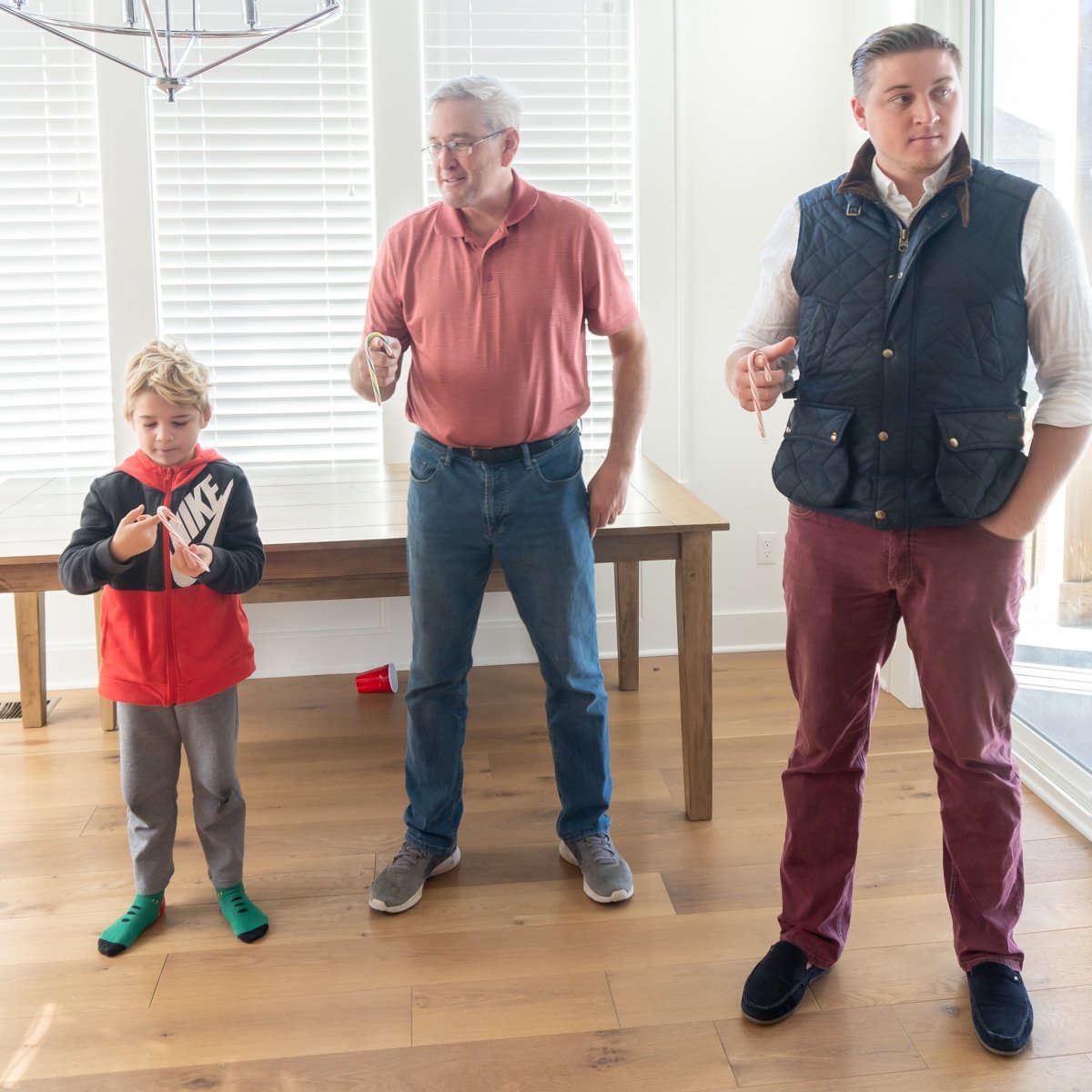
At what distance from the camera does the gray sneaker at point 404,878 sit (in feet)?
7.59

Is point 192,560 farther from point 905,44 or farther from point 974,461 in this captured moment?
point 905,44

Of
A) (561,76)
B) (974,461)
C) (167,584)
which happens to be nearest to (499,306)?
(167,584)

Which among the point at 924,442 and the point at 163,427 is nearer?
the point at 924,442

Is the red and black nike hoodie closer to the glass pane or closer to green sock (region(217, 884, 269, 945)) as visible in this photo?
green sock (region(217, 884, 269, 945))

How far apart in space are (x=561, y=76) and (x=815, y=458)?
85.3 inches

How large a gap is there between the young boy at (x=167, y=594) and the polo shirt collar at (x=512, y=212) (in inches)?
20.3

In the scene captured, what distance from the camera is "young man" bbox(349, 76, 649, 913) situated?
2.18 metres

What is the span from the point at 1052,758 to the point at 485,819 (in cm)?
131

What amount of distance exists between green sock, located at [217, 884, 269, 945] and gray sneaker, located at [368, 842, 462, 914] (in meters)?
0.21

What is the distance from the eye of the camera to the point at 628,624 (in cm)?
357

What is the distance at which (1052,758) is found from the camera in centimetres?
276

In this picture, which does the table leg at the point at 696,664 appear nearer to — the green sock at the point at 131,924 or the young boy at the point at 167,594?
the young boy at the point at 167,594

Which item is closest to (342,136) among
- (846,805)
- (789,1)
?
(789,1)

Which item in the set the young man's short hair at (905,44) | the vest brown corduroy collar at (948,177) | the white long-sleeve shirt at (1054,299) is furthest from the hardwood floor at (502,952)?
the young man's short hair at (905,44)
